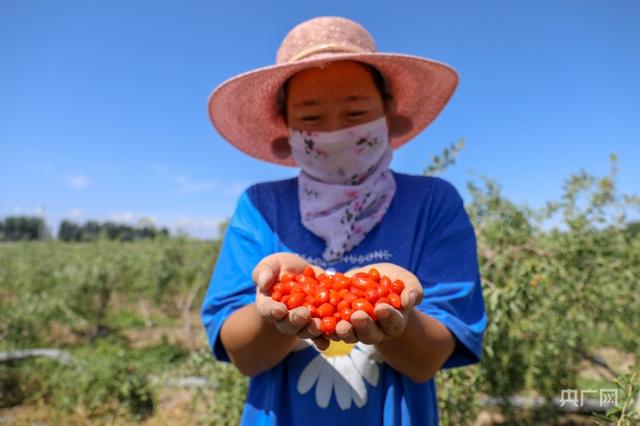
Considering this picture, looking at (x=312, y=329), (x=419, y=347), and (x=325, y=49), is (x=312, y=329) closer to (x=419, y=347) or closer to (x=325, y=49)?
(x=419, y=347)

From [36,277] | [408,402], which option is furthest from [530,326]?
[36,277]

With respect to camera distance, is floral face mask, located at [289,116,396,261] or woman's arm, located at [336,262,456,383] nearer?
woman's arm, located at [336,262,456,383]

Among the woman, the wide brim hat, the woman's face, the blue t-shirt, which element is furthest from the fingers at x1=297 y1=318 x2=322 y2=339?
the wide brim hat

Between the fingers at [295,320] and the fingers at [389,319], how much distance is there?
132 mm

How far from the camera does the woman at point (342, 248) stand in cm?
106

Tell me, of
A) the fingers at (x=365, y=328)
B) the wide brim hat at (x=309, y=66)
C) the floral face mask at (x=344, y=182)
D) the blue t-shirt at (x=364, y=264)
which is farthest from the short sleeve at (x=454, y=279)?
the wide brim hat at (x=309, y=66)

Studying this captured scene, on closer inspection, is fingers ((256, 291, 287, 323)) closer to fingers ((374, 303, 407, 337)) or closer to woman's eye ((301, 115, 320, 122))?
fingers ((374, 303, 407, 337))

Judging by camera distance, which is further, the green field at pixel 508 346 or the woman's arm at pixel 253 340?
the green field at pixel 508 346

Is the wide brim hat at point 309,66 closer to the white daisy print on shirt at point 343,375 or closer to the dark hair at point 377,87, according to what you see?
the dark hair at point 377,87

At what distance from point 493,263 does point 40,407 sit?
5.14 meters

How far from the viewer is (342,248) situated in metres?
1.19

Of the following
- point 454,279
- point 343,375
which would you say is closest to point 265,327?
point 343,375

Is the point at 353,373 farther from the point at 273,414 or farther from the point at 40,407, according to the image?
the point at 40,407

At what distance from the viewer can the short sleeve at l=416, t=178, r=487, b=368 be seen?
1.08 metres
